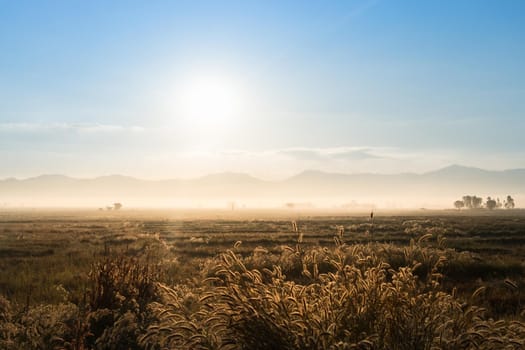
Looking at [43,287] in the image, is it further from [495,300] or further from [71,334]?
[495,300]

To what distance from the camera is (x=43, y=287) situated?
12.8 m

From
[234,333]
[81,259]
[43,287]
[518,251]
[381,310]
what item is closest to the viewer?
[234,333]

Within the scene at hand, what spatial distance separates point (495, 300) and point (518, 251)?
18.1 m

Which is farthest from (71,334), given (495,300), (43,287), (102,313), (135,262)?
(495,300)

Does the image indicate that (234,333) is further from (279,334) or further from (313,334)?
(313,334)

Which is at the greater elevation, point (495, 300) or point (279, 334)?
point (279, 334)

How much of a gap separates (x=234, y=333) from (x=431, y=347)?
6.88 ft

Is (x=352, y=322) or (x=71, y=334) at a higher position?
(x=352, y=322)

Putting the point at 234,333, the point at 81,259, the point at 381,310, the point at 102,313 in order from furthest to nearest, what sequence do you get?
the point at 81,259
the point at 102,313
the point at 381,310
the point at 234,333

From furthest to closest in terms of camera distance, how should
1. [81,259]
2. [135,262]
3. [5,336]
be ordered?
[81,259] < [135,262] < [5,336]

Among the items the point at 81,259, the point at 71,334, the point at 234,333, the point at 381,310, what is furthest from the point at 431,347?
the point at 81,259

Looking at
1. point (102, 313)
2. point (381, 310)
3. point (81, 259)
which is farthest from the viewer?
point (81, 259)

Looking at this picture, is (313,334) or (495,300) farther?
(495,300)

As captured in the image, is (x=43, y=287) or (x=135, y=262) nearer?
(x=135, y=262)
